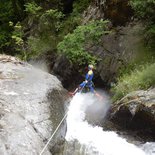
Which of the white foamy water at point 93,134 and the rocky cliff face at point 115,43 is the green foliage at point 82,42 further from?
the white foamy water at point 93,134

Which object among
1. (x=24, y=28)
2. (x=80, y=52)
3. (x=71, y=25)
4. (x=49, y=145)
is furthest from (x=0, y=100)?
(x=24, y=28)

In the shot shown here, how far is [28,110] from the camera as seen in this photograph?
25.5ft

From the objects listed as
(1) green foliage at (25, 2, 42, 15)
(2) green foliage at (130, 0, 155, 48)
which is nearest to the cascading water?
(2) green foliage at (130, 0, 155, 48)

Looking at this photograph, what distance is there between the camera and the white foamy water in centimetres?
897

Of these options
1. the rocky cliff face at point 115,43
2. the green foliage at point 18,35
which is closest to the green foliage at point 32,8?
the green foliage at point 18,35

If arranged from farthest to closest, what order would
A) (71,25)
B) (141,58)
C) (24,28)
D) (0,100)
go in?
(24,28)
(71,25)
(141,58)
(0,100)

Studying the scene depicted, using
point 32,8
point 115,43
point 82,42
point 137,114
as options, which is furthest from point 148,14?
point 32,8

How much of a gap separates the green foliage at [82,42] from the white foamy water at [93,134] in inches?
87.2

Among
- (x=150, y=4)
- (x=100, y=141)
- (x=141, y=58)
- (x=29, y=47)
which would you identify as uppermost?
(x=150, y=4)

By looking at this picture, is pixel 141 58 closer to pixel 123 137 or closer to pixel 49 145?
pixel 123 137

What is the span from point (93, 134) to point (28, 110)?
2890 millimetres

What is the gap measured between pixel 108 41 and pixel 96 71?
1.44 m

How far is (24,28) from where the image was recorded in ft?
64.3

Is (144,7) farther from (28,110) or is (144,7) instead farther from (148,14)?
(28,110)
